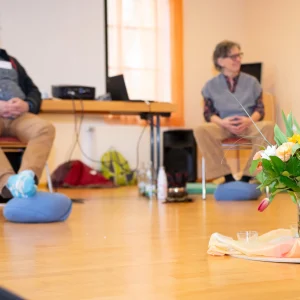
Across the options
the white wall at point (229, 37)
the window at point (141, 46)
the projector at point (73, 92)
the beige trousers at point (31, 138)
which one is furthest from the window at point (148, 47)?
the beige trousers at point (31, 138)

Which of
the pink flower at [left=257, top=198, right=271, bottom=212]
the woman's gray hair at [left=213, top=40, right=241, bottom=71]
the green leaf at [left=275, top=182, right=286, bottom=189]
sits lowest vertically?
the pink flower at [left=257, top=198, right=271, bottom=212]

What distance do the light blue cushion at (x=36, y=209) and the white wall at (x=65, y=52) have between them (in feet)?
9.36

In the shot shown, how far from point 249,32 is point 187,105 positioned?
3.26ft

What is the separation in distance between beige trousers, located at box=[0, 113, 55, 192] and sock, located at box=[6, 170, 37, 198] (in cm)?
9

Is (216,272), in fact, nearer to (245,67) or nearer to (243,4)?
(245,67)

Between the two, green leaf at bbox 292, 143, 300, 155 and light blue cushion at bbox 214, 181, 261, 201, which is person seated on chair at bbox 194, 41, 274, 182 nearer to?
light blue cushion at bbox 214, 181, 261, 201

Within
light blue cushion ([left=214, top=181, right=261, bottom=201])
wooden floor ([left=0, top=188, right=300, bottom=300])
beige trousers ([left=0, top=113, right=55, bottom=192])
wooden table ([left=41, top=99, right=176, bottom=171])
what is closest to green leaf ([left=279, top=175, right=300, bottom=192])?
wooden floor ([left=0, top=188, right=300, bottom=300])

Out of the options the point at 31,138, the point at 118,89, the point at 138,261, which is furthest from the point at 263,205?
the point at 118,89

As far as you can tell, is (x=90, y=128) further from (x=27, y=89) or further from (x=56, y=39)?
(x=27, y=89)

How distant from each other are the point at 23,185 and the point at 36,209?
0.12 metres

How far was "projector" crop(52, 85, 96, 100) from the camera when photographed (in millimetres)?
3863

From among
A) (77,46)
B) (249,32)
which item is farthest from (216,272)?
(249,32)

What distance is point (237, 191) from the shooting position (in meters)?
3.68

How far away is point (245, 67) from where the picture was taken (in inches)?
215
